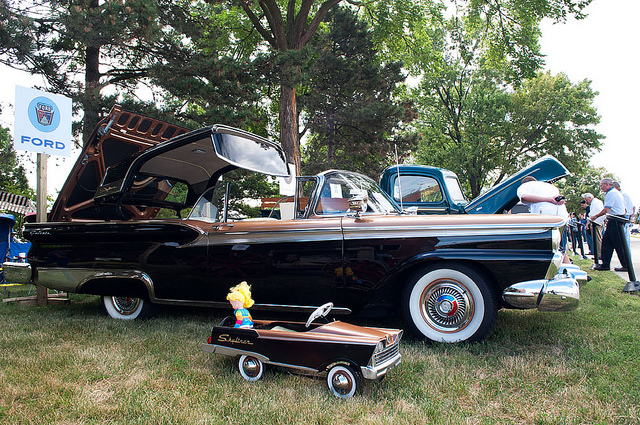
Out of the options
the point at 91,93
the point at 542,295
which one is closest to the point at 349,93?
the point at 91,93

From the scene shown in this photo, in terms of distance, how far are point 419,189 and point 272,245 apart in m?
5.43

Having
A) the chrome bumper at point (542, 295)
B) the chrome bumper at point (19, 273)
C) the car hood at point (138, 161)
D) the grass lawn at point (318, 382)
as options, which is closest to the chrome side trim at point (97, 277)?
the chrome bumper at point (19, 273)

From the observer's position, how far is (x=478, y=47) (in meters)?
29.1

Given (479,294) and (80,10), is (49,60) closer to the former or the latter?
(80,10)

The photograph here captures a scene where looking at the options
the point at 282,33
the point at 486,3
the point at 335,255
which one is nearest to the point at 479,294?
the point at 335,255

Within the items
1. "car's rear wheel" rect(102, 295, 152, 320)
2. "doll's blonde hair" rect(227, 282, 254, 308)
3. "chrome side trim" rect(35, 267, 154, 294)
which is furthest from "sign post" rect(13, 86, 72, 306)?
"doll's blonde hair" rect(227, 282, 254, 308)

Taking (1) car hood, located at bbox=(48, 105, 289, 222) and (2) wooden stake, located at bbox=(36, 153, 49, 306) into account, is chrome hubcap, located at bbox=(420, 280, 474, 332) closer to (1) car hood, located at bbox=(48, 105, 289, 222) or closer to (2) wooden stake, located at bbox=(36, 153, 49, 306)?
(1) car hood, located at bbox=(48, 105, 289, 222)

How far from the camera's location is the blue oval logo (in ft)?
19.0

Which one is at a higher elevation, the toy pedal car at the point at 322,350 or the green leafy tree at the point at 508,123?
the green leafy tree at the point at 508,123

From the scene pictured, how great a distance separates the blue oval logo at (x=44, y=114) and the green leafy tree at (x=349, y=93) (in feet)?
47.1

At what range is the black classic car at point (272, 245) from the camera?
3.40m

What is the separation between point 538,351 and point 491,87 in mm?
29955

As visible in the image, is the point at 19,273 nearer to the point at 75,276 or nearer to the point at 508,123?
the point at 75,276

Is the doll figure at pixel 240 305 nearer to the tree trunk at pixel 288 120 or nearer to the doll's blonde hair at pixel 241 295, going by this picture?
the doll's blonde hair at pixel 241 295
